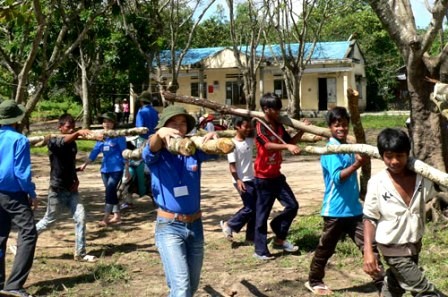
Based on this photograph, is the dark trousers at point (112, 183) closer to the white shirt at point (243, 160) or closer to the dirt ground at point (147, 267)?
the dirt ground at point (147, 267)

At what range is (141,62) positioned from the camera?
28.3 metres

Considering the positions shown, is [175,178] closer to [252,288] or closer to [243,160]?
[252,288]

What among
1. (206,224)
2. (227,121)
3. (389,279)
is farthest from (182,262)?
(227,121)

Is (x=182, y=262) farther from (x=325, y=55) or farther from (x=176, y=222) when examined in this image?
(x=325, y=55)

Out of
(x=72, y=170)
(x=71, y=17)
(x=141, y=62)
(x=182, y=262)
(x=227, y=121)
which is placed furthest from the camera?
(x=141, y=62)

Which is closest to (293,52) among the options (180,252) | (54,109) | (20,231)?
(54,109)

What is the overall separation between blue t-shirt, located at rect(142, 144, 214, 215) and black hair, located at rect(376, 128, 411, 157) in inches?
49.5

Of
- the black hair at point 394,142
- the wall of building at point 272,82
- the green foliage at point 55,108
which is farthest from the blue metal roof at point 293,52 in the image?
the black hair at point 394,142

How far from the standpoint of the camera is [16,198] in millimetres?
5805

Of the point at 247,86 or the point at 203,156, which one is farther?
the point at 247,86

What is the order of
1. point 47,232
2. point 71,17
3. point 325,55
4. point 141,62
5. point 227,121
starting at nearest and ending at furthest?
point 47,232, point 71,17, point 227,121, point 141,62, point 325,55

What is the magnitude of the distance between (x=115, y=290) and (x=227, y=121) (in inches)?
674

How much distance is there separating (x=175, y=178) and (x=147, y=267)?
8.77 ft

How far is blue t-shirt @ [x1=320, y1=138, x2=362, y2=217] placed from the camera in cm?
546
